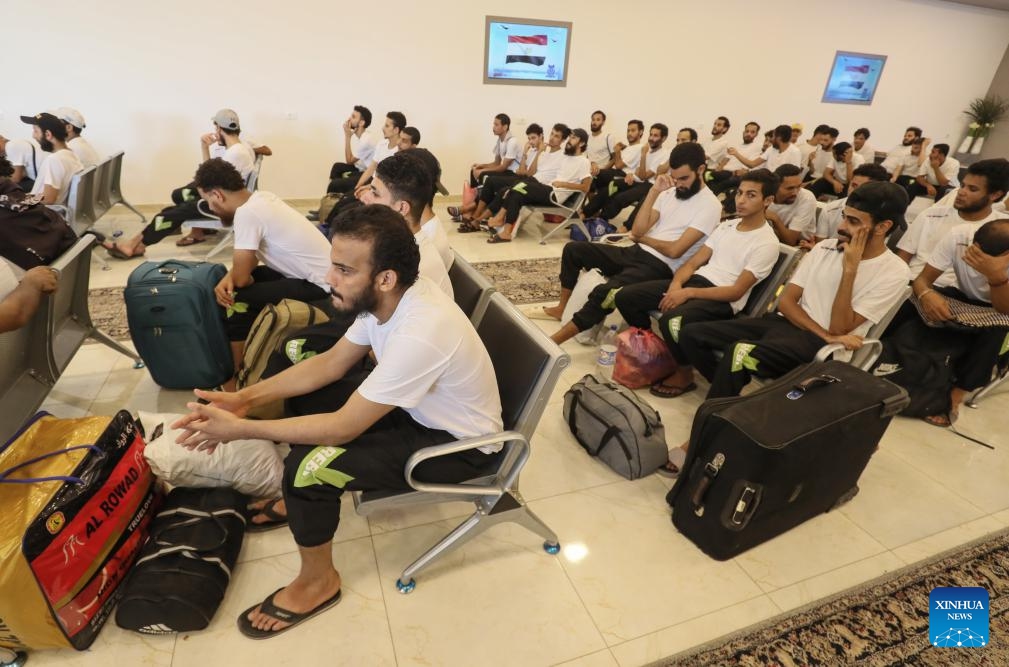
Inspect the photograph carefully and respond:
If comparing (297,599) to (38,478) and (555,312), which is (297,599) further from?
(555,312)

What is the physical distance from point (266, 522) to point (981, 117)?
45.8 feet

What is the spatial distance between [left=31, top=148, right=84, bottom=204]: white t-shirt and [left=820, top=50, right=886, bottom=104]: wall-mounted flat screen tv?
1052 centimetres

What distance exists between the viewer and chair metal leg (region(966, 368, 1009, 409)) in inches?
111

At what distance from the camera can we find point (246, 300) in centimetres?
243

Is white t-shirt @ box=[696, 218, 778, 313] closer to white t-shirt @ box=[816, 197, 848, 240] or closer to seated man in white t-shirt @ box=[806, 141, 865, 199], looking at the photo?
white t-shirt @ box=[816, 197, 848, 240]

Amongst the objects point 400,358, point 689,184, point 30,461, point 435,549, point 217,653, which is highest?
point 689,184

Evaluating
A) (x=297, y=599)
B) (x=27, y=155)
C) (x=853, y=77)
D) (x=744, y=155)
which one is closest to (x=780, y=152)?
(x=744, y=155)

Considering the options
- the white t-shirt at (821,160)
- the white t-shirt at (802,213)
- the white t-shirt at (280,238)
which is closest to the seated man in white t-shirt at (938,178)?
the white t-shirt at (821,160)

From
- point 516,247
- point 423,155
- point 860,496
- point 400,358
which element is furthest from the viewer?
point 516,247

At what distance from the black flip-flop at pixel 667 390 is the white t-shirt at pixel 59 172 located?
4.40 meters

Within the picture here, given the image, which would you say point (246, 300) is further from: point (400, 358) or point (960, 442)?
point (960, 442)

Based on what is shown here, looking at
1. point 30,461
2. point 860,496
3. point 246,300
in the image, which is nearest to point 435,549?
point 30,461

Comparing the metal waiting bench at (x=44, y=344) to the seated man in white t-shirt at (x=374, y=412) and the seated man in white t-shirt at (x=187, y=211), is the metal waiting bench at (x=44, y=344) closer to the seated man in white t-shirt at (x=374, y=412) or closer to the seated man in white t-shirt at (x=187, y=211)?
the seated man in white t-shirt at (x=374, y=412)

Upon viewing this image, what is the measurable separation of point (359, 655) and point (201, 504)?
72 centimetres
